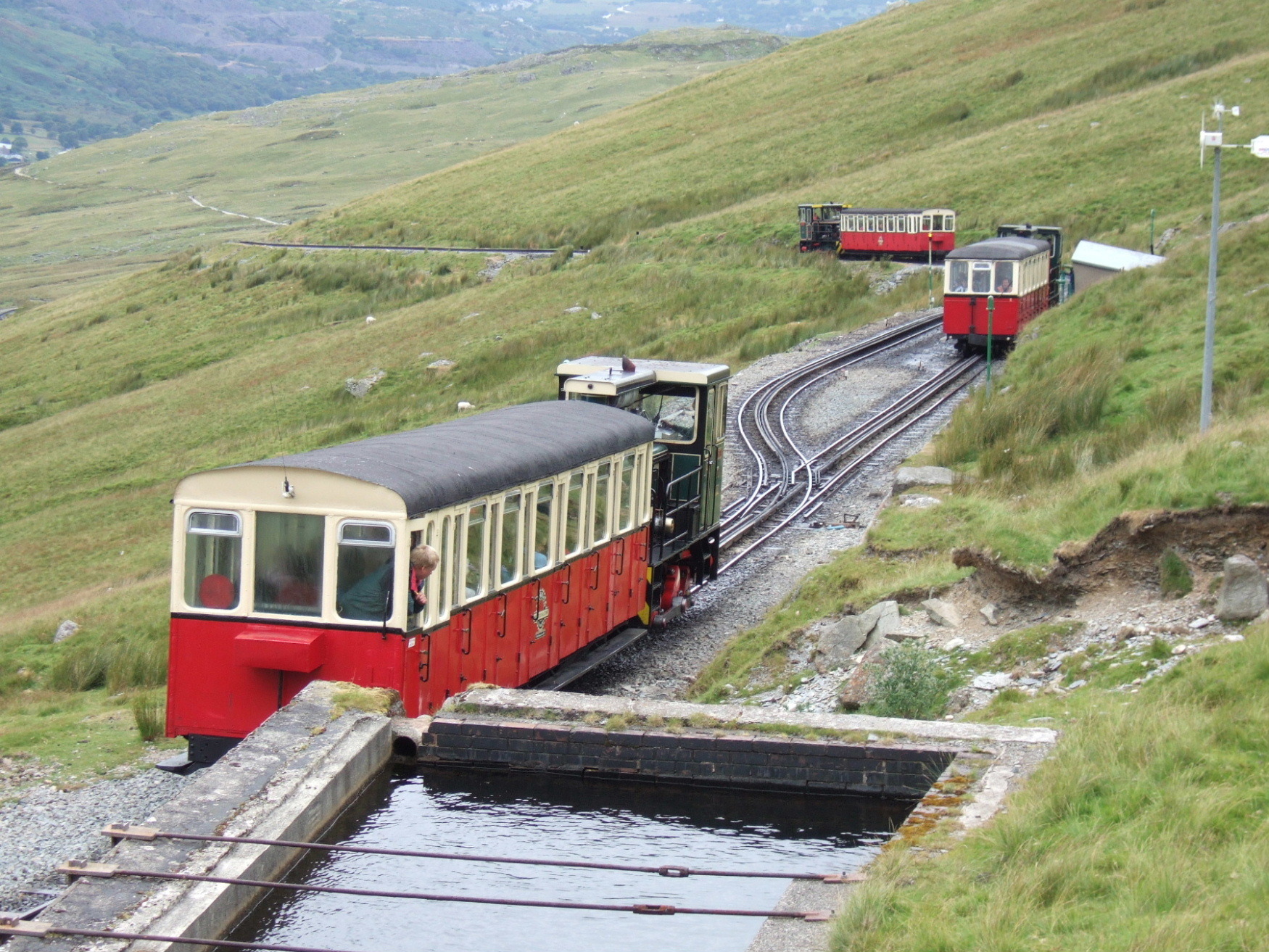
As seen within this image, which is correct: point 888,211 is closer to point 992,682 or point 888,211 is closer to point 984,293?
point 984,293

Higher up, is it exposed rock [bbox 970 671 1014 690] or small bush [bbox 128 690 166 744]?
exposed rock [bbox 970 671 1014 690]

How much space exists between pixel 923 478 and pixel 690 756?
1125 cm

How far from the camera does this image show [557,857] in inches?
335

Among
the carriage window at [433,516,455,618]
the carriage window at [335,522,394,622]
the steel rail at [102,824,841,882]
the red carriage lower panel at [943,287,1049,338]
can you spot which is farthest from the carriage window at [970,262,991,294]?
the steel rail at [102,824,841,882]

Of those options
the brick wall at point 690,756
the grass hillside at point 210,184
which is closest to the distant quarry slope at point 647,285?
the brick wall at point 690,756

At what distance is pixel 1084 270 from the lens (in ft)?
108

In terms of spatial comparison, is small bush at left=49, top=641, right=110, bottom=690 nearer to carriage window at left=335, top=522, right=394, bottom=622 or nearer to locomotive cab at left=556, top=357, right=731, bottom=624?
locomotive cab at left=556, top=357, right=731, bottom=624

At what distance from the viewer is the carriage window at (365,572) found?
10.4 meters

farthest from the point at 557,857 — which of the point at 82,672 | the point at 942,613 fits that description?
the point at 82,672

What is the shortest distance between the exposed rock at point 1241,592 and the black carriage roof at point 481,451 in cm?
553

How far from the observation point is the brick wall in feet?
29.6

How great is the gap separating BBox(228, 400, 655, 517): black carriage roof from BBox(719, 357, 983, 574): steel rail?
4.84 meters

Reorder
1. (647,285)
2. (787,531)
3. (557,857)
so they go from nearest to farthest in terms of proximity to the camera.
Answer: (557,857) < (787,531) < (647,285)

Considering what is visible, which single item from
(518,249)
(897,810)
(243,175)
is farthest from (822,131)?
(243,175)
